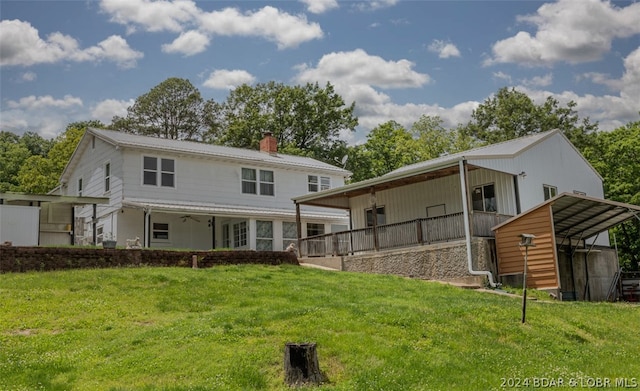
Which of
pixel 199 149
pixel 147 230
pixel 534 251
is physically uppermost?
pixel 199 149

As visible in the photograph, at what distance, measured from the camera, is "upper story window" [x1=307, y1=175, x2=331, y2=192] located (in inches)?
1326

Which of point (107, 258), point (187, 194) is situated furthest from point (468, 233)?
point (187, 194)

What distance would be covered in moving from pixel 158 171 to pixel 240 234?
4896 mm

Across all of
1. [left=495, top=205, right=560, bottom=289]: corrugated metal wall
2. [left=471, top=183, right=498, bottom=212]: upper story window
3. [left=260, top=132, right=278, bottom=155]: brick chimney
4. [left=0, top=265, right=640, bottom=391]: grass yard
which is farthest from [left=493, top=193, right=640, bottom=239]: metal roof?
[left=260, top=132, right=278, bottom=155]: brick chimney

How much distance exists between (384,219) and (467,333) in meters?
16.6

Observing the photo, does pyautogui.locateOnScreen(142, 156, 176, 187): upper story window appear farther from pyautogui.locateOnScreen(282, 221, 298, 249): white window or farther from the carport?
the carport

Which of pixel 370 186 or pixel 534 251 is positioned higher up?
pixel 370 186

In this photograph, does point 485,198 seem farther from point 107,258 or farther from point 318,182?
point 107,258

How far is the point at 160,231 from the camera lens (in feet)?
92.7

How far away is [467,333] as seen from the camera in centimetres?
1123

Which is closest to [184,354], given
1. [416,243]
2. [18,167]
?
[416,243]

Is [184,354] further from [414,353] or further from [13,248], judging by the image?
[13,248]

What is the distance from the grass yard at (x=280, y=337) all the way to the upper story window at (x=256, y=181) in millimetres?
14426

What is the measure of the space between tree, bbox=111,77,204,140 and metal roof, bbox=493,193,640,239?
134ft
